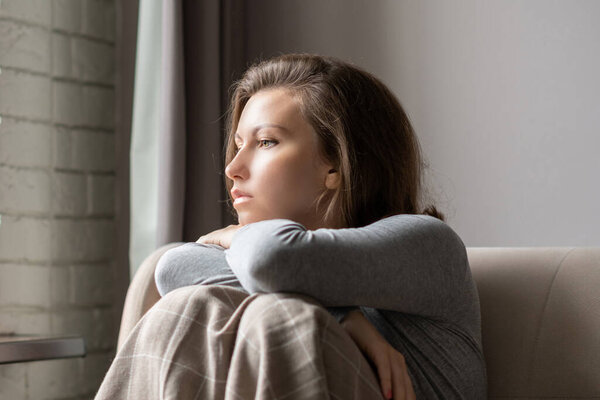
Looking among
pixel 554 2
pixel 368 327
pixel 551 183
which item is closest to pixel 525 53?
pixel 554 2

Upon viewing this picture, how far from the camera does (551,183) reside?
1693 millimetres

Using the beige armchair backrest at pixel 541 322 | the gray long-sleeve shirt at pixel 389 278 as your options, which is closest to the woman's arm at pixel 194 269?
the gray long-sleeve shirt at pixel 389 278

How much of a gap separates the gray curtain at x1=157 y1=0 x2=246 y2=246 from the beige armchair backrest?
39.7 inches

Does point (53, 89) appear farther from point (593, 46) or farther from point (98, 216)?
point (593, 46)

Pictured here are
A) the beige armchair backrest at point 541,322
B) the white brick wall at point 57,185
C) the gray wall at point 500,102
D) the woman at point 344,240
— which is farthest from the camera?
the white brick wall at point 57,185

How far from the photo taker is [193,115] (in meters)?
2.10

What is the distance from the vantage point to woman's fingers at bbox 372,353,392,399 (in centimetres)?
88

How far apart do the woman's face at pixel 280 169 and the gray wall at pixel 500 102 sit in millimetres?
703

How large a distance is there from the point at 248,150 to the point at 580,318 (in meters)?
0.55

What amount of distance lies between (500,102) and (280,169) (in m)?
0.80

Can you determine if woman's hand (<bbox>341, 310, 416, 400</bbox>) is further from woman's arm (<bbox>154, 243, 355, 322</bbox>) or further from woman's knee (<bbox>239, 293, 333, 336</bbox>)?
woman's arm (<bbox>154, 243, 355, 322</bbox>)

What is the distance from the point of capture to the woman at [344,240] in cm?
90

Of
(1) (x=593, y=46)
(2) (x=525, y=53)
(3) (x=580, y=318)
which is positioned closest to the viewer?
(3) (x=580, y=318)

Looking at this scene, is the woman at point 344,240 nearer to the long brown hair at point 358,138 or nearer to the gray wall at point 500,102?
the long brown hair at point 358,138
